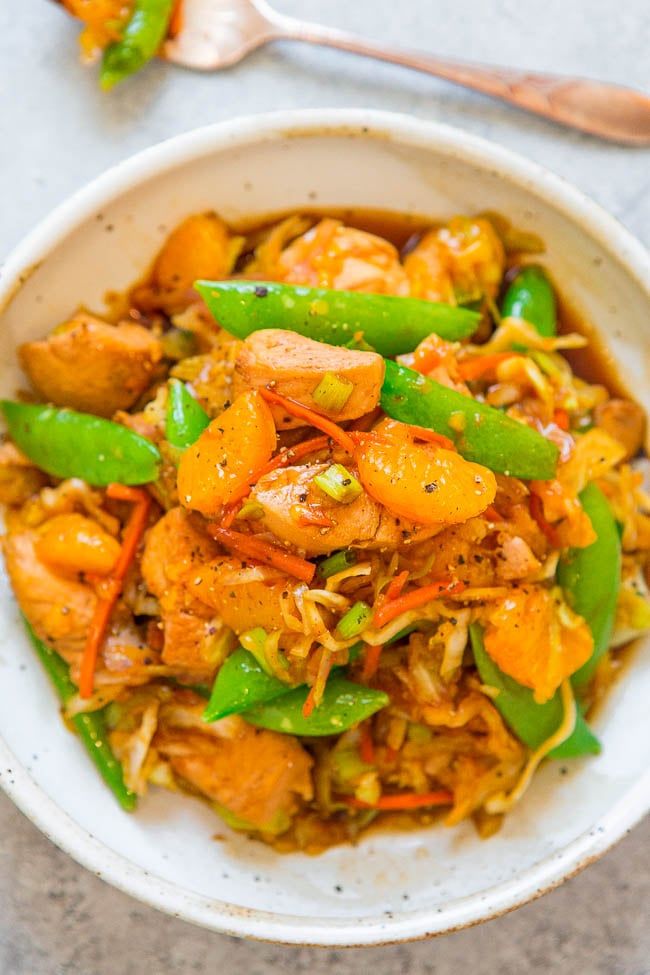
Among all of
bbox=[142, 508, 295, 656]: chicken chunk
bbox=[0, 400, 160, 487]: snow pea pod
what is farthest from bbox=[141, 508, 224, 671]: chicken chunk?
bbox=[0, 400, 160, 487]: snow pea pod

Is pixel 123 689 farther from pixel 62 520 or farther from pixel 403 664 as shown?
pixel 403 664

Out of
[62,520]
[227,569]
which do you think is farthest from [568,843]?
[62,520]

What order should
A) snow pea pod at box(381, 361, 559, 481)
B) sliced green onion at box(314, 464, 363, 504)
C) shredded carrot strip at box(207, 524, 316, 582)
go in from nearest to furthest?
sliced green onion at box(314, 464, 363, 504) → shredded carrot strip at box(207, 524, 316, 582) → snow pea pod at box(381, 361, 559, 481)

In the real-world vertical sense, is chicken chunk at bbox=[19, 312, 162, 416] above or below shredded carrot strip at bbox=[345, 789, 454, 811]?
above

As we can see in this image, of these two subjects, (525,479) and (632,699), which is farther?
(632,699)

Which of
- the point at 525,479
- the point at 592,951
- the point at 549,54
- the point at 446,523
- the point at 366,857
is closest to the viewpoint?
the point at 446,523

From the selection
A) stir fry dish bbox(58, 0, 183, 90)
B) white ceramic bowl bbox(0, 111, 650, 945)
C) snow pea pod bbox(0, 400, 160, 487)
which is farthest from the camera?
stir fry dish bbox(58, 0, 183, 90)

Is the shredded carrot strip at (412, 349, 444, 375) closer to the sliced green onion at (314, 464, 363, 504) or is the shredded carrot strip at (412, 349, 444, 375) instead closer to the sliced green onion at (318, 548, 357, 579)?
the sliced green onion at (314, 464, 363, 504)

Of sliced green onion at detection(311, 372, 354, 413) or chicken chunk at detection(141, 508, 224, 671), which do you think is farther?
chicken chunk at detection(141, 508, 224, 671)

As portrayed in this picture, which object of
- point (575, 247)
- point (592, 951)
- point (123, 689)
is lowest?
point (592, 951)
